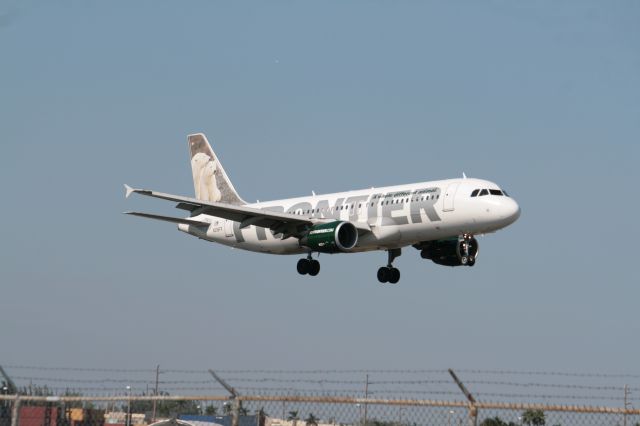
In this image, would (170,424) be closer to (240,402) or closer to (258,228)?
(240,402)

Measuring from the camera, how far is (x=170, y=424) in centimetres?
2073

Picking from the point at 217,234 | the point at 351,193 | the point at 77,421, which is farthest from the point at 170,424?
the point at 217,234

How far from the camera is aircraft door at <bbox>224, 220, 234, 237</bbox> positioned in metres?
56.6

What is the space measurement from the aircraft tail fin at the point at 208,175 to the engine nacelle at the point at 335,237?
13.3 metres

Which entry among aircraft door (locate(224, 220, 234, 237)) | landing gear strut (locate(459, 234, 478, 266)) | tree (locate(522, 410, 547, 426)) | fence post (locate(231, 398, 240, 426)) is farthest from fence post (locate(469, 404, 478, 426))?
aircraft door (locate(224, 220, 234, 237))

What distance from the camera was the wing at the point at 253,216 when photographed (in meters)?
49.6

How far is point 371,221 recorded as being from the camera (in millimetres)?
49344

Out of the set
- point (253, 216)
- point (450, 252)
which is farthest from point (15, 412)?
point (450, 252)

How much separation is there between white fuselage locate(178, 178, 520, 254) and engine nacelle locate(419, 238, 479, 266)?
8.52 ft

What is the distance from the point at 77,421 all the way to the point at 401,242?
27188 millimetres

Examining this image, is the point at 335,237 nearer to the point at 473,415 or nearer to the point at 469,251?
the point at 469,251

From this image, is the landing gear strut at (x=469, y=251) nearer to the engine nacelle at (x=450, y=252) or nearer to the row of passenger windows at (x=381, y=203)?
the engine nacelle at (x=450, y=252)

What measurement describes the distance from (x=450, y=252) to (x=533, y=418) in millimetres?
33551

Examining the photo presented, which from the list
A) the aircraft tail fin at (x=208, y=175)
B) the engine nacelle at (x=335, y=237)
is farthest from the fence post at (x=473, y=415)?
the aircraft tail fin at (x=208, y=175)
